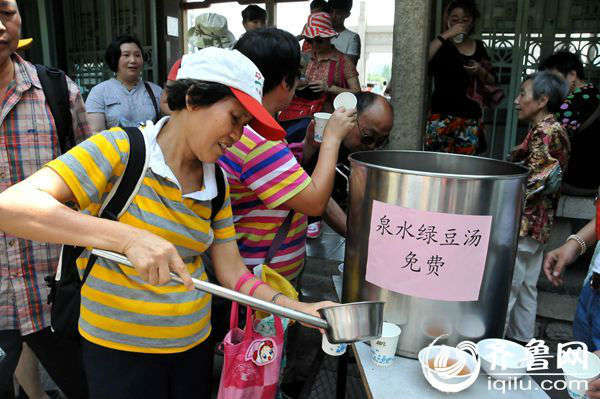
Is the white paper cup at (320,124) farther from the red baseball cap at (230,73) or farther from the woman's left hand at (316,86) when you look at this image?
the woman's left hand at (316,86)

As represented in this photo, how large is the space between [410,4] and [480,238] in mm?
2703

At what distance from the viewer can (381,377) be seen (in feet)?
3.92

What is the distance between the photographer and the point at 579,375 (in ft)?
3.87

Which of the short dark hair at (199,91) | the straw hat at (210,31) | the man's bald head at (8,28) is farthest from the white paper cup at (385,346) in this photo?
the straw hat at (210,31)

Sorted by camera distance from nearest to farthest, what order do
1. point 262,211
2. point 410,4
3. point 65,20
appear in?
1. point 262,211
2. point 410,4
3. point 65,20

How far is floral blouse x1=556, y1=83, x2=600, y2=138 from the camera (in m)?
3.48

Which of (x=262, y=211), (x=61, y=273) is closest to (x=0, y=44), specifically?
(x=61, y=273)

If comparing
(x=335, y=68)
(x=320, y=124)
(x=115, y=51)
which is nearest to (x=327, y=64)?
(x=335, y=68)

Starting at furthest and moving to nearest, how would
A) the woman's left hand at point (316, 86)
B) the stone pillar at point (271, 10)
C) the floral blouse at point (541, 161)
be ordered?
the stone pillar at point (271, 10) → the woman's left hand at point (316, 86) → the floral blouse at point (541, 161)

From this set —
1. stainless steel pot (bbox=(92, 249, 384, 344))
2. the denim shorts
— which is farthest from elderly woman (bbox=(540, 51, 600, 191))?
stainless steel pot (bbox=(92, 249, 384, 344))

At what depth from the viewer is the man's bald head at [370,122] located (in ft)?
6.54

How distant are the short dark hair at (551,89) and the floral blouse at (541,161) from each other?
0.38 ft

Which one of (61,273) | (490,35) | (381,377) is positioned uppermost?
(490,35)

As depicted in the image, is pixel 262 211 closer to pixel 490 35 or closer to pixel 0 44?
pixel 0 44
